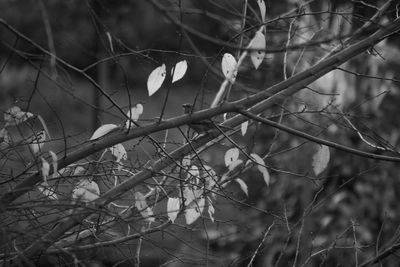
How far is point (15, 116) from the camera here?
80.5 inches

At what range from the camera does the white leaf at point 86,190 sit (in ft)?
6.52

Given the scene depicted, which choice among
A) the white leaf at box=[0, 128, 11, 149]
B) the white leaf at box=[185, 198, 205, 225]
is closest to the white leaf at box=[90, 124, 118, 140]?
the white leaf at box=[0, 128, 11, 149]

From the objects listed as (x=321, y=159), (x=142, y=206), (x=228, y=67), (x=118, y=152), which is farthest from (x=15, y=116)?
(x=321, y=159)

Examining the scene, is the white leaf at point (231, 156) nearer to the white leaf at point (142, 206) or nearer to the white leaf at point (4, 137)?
the white leaf at point (142, 206)

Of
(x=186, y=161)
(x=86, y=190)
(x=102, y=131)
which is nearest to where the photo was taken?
(x=86, y=190)

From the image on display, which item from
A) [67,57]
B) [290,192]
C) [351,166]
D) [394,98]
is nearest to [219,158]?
[290,192]

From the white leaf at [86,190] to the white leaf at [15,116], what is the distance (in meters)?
0.29

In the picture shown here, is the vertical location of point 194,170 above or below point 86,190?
below

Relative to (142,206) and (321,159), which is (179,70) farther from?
(321,159)

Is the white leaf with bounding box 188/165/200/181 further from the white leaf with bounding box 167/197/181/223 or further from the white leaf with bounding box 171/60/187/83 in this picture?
the white leaf with bounding box 171/60/187/83

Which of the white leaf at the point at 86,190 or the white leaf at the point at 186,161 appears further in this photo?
the white leaf at the point at 186,161

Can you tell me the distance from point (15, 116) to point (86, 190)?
34cm

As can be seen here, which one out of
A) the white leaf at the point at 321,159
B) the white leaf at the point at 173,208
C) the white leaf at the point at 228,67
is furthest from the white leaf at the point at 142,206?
the white leaf at the point at 321,159

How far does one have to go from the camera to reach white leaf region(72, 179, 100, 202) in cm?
199
